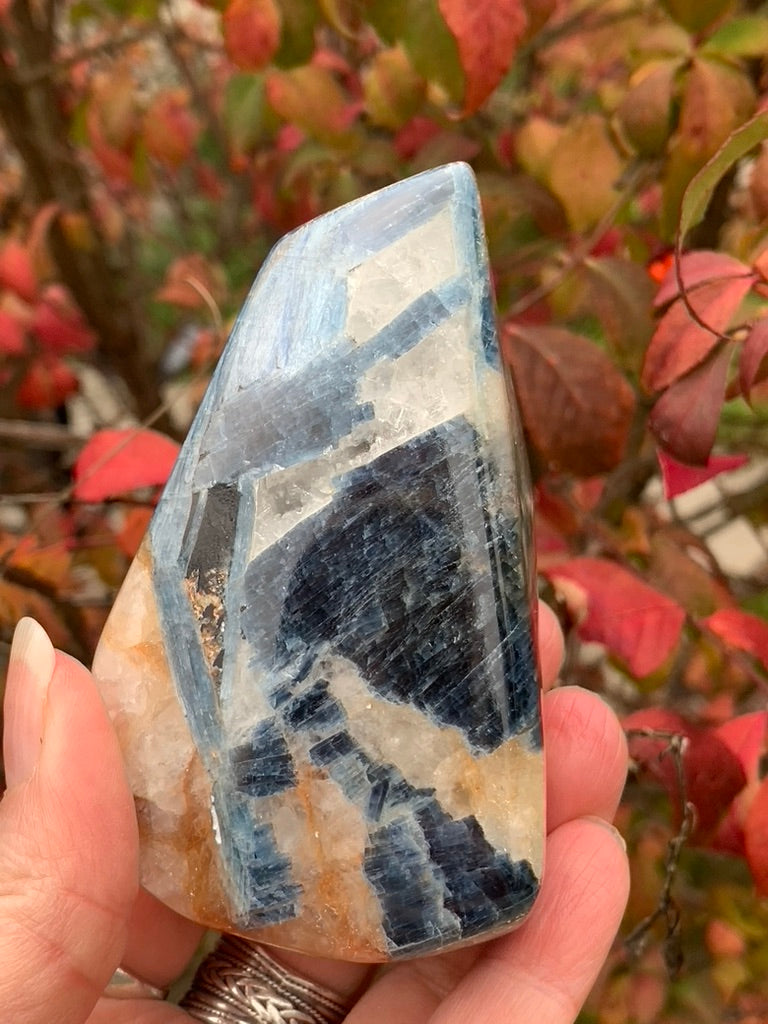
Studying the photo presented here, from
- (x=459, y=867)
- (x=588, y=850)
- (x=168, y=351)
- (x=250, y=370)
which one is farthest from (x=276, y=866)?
(x=168, y=351)

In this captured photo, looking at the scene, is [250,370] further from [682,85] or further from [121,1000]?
[121,1000]

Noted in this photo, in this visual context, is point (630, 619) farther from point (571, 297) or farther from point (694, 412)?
point (571, 297)

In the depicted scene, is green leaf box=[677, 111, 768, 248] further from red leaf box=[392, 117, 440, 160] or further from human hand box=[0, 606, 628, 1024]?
red leaf box=[392, 117, 440, 160]

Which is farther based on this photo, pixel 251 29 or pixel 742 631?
pixel 251 29

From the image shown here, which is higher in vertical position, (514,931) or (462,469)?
(462,469)

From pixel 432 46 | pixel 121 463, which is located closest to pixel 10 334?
pixel 121 463
